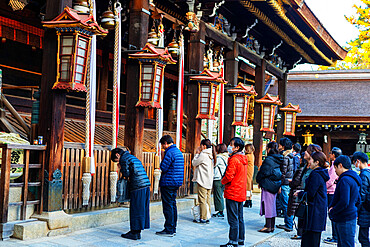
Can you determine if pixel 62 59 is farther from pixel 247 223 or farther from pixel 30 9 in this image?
pixel 247 223

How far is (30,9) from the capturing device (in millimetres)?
10789

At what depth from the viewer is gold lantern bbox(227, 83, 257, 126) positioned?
13852mm

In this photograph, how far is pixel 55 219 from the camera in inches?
Result: 276

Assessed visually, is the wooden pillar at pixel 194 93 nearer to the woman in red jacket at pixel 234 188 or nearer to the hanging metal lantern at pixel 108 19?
the hanging metal lantern at pixel 108 19

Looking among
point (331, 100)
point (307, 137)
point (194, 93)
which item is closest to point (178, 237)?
point (194, 93)

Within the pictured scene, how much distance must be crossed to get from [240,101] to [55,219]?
26.9ft

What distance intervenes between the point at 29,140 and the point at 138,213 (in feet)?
7.23

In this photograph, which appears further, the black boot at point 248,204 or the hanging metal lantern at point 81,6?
the black boot at point 248,204

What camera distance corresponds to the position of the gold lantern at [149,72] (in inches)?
364

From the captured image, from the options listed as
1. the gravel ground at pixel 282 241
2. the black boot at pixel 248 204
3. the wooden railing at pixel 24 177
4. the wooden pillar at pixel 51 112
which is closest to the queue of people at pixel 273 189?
the gravel ground at pixel 282 241

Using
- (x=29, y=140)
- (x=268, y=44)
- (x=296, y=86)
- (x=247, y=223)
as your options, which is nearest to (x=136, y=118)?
(x=29, y=140)

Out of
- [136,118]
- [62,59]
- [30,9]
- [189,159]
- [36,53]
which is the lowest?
[189,159]

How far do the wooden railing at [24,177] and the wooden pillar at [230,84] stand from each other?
7931 mm

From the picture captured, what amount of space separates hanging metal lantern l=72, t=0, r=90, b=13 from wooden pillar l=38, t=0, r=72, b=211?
1.27 ft
